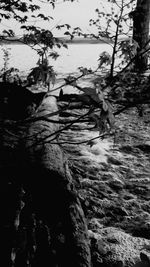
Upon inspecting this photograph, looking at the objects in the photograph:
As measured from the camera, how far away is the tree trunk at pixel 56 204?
147 cm

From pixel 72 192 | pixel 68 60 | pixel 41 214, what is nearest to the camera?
pixel 41 214

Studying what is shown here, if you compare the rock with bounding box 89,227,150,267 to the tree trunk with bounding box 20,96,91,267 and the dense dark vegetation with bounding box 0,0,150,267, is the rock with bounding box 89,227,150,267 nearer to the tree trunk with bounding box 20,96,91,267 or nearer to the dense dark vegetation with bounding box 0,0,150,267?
the dense dark vegetation with bounding box 0,0,150,267

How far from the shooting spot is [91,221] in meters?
2.10

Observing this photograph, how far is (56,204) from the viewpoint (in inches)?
67.0

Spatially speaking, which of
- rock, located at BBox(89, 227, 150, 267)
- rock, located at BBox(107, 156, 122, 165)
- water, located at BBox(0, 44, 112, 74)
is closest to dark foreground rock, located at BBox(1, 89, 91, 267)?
rock, located at BBox(89, 227, 150, 267)

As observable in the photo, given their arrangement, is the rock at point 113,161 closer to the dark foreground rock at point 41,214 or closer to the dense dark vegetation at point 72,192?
the dense dark vegetation at point 72,192

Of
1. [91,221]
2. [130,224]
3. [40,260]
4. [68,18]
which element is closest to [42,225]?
[40,260]

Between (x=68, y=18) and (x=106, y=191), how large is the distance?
81.0ft

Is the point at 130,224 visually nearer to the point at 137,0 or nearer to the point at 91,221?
the point at 91,221

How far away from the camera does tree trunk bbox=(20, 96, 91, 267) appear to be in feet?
4.83

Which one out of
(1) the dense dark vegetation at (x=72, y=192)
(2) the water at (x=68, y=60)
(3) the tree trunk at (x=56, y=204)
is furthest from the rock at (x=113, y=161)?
(2) the water at (x=68, y=60)

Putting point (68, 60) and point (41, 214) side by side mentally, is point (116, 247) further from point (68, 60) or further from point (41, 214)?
point (68, 60)

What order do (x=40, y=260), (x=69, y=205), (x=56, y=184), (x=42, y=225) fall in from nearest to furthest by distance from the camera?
1. (x=40, y=260)
2. (x=42, y=225)
3. (x=69, y=205)
4. (x=56, y=184)

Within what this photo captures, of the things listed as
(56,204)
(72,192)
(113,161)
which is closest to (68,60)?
(113,161)
